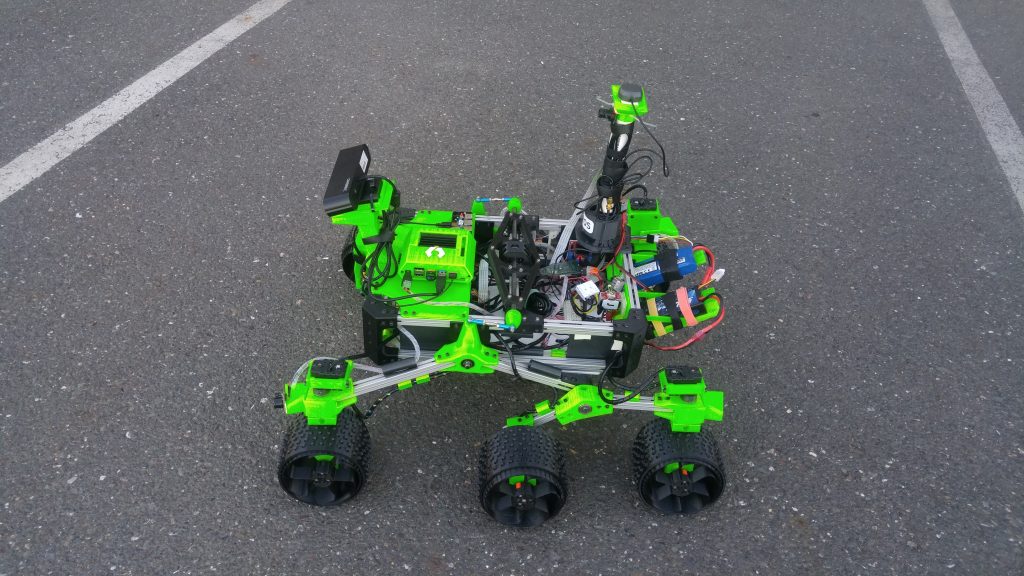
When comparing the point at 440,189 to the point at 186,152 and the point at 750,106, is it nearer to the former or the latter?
the point at 186,152

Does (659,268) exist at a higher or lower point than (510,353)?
higher

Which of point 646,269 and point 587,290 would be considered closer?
point 587,290

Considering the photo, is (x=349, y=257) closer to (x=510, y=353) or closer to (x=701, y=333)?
(x=510, y=353)

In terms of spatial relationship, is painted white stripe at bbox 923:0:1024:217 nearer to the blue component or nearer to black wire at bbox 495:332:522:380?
the blue component

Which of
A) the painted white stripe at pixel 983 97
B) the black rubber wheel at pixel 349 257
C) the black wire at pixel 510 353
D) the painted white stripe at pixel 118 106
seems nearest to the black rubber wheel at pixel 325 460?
the black wire at pixel 510 353

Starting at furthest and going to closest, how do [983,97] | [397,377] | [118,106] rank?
[983,97]
[118,106]
[397,377]

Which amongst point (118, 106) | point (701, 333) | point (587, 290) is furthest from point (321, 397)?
point (118, 106)

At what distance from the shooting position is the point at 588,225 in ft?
10.9

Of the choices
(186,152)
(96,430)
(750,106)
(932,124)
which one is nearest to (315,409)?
(96,430)

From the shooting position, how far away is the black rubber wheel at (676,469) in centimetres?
302

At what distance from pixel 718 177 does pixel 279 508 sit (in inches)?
140

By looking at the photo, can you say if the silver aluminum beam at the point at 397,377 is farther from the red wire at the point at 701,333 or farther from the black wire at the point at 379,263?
the red wire at the point at 701,333

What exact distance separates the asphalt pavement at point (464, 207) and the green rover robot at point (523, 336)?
0.29 m

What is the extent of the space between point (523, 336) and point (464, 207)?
186cm
